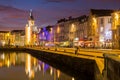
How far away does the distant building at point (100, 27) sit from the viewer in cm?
10626

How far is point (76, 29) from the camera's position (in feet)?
479

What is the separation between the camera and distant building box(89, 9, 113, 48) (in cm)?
10626

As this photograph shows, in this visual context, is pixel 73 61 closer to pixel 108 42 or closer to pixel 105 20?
pixel 108 42

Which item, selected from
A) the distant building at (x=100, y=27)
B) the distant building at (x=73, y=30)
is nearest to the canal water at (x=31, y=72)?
the distant building at (x=100, y=27)

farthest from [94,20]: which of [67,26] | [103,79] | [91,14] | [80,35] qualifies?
[103,79]

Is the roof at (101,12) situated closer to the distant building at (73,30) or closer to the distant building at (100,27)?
the distant building at (100,27)

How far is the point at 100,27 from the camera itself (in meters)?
112

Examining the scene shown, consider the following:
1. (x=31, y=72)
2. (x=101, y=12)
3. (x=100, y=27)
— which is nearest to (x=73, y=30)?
(x=101, y=12)

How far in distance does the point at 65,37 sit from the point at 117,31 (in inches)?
3225

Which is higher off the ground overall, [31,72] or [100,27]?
[100,27]

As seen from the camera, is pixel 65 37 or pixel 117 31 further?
pixel 65 37

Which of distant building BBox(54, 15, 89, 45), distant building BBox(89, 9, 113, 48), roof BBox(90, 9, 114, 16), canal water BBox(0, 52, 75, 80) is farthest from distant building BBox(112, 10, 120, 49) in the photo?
distant building BBox(54, 15, 89, 45)

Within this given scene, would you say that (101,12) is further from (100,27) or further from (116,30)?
(116,30)

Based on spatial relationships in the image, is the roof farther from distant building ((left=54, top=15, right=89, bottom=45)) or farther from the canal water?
the canal water
